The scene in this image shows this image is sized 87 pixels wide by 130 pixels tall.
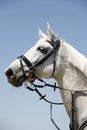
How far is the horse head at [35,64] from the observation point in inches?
310

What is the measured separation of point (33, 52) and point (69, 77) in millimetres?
1118

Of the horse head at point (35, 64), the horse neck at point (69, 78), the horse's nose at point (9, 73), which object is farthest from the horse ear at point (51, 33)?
the horse's nose at point (9, 73)

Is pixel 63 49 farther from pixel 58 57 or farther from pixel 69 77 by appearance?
pixel 69 77

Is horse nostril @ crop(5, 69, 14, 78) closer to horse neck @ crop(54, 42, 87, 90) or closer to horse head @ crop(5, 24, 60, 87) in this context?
horse head @ crop(5, 24, 60, 87)

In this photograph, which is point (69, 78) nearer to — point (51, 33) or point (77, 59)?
point (77, 59)

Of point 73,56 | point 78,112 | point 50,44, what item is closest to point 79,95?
point 78,112

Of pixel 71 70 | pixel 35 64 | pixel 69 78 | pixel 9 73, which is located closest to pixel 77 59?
pixel 71 70

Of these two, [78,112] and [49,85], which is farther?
[49,85]

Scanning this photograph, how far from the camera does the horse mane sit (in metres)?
7.59

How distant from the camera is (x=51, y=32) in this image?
317 inches

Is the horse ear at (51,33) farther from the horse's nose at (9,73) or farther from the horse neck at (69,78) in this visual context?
the horse's nose at (9,73)

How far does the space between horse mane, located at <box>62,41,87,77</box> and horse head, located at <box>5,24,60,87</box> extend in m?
0.32

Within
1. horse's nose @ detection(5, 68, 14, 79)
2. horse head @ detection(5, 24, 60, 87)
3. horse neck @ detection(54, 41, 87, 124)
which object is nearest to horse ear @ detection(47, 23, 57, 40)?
horse head @ detection(5, 24, 60, 87)

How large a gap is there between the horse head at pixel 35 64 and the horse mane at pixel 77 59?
1.04 ft
